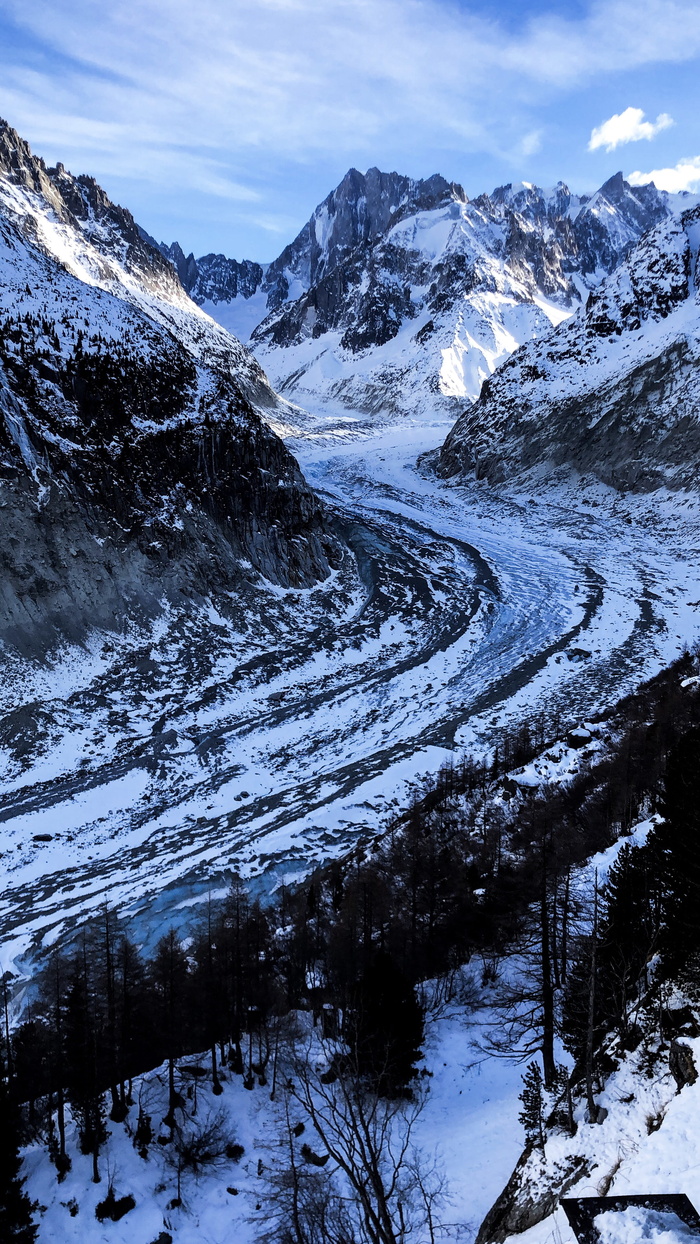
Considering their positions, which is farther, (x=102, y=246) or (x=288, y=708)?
(x=102, y=246)

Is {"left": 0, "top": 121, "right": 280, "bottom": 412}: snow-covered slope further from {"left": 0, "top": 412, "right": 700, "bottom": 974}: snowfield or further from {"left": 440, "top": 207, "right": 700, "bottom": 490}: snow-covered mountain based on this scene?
{"left": 0, "top": 412, "right": 700, "bottom": 974}: snowfield

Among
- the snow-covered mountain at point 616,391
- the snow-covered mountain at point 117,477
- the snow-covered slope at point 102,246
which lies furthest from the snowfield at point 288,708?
the snow-covered slope at point 102,246

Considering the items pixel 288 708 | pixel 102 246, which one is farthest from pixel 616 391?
pixel 102 246

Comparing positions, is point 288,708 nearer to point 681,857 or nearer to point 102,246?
point 681,857

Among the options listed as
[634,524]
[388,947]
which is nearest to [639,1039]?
[388,947]

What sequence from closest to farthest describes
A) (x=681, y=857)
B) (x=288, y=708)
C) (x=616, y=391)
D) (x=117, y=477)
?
(x=681, y=857)
(x=288, y=708)
(x=117, y=477)
(x=616, y=391)

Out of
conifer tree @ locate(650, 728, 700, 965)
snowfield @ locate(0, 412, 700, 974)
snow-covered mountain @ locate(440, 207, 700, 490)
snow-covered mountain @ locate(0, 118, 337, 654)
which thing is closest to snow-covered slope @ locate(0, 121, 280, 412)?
snow-covered mountain @ locate(440, 207, 700, 490)

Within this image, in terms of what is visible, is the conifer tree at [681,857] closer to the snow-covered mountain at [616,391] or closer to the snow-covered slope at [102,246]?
the snow-covered mountain at [616,391]
